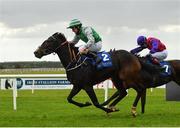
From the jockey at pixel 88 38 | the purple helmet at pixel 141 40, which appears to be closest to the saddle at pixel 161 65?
the purple helmet at pixel 141 40

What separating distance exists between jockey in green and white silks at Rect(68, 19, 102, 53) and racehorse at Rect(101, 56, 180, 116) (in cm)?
105


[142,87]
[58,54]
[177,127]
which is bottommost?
[177,127]

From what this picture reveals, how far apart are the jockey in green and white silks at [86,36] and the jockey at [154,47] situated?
4.33 ft

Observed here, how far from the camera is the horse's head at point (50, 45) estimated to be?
10.4m

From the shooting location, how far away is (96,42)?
10.6m

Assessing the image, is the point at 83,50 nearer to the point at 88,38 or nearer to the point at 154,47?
the point at 88,38

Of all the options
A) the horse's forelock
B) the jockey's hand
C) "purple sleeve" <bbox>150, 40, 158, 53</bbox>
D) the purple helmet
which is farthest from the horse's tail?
the horse's forelock

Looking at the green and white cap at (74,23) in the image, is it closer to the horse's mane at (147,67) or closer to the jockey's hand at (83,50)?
the jockey's hand at (83,50)

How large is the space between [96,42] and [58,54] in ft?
2.71

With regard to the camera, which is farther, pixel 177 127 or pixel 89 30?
pixel 89 30

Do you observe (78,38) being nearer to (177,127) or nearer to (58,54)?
(58,54)

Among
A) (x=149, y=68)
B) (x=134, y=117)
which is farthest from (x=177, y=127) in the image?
(x=149, y=68)

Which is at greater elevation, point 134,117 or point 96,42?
point 96,42

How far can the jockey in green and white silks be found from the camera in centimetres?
1027
